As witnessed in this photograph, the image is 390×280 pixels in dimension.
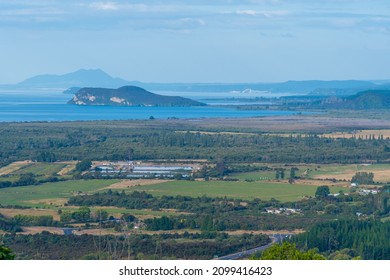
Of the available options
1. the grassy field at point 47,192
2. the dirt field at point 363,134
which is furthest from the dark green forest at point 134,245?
the dirt field at point 363,134

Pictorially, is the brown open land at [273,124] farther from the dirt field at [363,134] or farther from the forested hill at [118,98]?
the forested hill at [118,98]

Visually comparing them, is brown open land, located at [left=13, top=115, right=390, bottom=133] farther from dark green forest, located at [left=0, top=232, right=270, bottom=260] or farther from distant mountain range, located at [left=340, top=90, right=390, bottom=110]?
dark green forest, located at [left=0, top=232, right=270, bottom=260]

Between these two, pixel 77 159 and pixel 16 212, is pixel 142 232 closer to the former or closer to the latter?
pixel 16 212

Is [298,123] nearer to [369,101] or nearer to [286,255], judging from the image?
[369,101]

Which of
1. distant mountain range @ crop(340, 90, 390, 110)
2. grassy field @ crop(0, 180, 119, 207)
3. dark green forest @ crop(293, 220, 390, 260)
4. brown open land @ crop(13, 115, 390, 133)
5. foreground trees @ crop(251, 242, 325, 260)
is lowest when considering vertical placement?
grassy field @ crop(0, 180, 119, 207)

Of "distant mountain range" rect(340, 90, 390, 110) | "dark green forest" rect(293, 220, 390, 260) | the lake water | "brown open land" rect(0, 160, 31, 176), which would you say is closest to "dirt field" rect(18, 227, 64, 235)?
"dark green forest" rect(293, 220, 390, 260)

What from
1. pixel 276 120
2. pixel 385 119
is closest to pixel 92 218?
pixel 276 120
